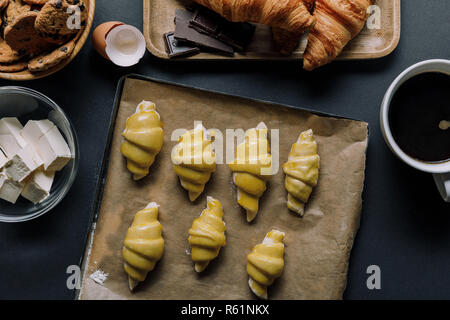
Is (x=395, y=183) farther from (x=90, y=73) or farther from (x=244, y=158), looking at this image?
(x=90, y=73)

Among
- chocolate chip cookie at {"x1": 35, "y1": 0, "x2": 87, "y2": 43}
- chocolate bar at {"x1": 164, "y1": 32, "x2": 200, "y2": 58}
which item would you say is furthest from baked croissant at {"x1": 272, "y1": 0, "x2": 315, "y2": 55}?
chocolate chip cookie at {"x1": 35, "y1": 0, "x2": 87, "y2": 43}

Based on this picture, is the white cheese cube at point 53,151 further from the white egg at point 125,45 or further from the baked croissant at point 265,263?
the baked croissant at point 265,263

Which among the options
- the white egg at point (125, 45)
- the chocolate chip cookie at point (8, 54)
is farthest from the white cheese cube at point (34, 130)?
the white egg at point (125, 45)

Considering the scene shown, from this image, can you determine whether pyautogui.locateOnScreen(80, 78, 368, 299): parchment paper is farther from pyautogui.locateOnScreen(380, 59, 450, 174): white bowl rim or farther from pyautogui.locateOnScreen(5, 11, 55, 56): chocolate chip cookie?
pyautogui.locateOnScreen(5, 11, 55, 56): chocolate chip cookie

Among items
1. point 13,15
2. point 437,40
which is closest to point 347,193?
point 437,40

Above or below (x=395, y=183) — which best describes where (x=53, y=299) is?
below

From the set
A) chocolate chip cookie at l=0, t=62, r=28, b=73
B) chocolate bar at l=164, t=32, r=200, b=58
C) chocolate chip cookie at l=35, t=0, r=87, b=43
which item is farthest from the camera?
chocolate bar at l=164, t=32, r=200, b=58
